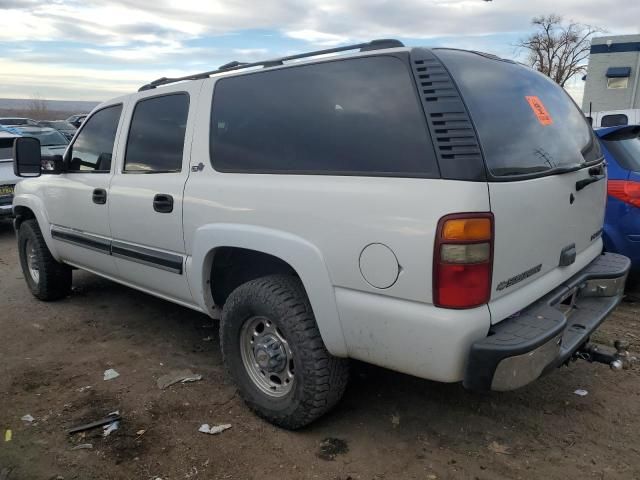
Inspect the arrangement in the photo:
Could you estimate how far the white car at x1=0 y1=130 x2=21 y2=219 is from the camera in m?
8.91

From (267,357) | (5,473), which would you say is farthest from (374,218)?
(5,473)

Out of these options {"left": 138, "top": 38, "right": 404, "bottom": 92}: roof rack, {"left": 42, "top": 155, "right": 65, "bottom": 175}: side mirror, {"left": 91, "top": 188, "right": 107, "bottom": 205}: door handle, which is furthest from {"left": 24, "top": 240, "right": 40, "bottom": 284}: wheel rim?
Answer: {"left": 138, "top": 38, "right": 404, "bottom": 92}: roof rack

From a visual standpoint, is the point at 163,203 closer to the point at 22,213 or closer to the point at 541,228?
the point at 541,228

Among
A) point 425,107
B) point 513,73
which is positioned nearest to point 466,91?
point 425,107

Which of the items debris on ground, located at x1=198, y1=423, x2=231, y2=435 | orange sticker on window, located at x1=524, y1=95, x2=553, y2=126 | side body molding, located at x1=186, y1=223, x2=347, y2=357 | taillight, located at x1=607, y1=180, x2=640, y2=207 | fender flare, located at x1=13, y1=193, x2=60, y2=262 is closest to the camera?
side body molding, located at x1=186, y1=223, x2=347, y2=357

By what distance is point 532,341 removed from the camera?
223cm

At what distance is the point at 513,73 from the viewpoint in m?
2.88

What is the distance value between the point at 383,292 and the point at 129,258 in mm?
2268

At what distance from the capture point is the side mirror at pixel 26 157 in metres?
4.44

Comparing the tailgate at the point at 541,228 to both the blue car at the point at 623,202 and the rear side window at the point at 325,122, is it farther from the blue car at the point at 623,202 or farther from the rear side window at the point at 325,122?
the blue car at the point at 623,202

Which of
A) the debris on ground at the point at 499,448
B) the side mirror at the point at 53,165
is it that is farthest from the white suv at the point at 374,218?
the side mirror at the point at 53,165

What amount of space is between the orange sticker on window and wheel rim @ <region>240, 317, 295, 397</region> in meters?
1.77

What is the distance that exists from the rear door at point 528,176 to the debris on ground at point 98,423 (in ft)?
A: 7.36

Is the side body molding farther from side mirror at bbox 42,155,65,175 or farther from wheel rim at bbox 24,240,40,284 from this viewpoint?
wheel rim at bbox 24,240,40,284
